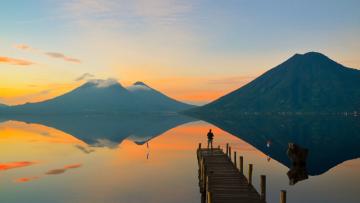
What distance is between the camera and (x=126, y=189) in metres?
39.8

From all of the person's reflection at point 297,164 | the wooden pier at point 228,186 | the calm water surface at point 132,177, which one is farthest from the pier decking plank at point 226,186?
the person's reflection at point 297,164

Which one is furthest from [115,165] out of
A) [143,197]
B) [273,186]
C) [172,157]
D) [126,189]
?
[273,186]

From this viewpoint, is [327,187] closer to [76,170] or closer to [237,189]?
[237,189]

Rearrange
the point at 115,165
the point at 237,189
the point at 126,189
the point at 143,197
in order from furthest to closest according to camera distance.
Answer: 1. the point at 115,165
2. the point at 126,189
3. the point at 143,197
4. the point at 237,189

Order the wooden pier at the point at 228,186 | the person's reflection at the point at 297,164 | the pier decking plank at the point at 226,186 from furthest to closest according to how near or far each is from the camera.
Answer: the person's reflection at the point at 297,164 < the pier decking plank at the point at 226,186 < the wooden pier at the point at 228,186

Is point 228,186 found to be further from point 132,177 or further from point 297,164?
point 132,177

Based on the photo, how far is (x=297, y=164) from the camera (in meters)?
41.1

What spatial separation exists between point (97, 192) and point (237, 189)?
16.2 meters

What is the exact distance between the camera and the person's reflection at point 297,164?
32550mm

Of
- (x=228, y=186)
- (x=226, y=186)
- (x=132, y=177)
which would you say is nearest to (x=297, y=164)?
(x=228, y=186)

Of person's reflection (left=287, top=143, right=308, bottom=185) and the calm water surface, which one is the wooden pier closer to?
the calm water surface

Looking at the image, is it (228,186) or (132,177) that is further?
(132,177)

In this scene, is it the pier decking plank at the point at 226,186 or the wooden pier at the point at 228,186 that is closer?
the wooden pier at the point at 228,186

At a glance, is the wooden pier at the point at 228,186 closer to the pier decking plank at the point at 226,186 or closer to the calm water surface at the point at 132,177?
the pier decking plank at the point at 226,186
